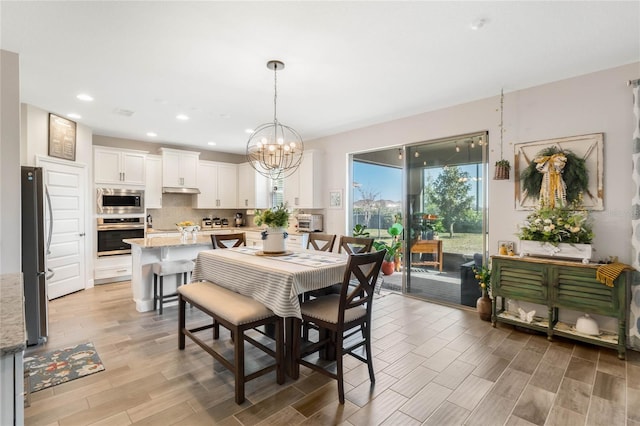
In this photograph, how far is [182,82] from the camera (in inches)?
137

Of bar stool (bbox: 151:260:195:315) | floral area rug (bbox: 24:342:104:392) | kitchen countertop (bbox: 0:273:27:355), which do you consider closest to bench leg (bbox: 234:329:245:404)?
kitchen countertop (bbox: 0:273:27:355)

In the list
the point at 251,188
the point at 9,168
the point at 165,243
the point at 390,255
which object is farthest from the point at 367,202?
the point at 9,168

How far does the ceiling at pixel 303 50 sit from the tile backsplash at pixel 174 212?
263 cm

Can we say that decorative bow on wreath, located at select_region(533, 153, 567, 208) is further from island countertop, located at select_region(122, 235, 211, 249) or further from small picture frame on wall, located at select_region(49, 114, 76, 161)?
small picture frame on wall, located at select_region(49, 114, 76, 161)

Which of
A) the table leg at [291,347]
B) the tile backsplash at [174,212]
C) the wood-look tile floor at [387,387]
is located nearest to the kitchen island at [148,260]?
the wood-look tile floor at [387,387]

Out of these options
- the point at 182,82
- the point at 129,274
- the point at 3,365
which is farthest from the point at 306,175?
the point at 3,365

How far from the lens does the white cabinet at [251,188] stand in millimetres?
7133

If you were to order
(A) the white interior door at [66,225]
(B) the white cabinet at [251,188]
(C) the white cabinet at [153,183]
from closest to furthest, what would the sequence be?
(A) the white interior door at [66,225] → (C) the white cabinet at [153,183] → (B) the white cabinet at [251,188]

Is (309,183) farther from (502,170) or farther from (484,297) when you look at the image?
(484,297)

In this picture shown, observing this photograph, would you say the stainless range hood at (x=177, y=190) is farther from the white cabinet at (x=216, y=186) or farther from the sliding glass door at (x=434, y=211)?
the sliding glass door at (x=434, y=211)

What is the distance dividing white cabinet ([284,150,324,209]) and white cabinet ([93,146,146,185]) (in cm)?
300

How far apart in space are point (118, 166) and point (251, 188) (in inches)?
103

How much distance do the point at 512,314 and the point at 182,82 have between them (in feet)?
15.1

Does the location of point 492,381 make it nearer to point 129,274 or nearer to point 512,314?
point 512,314
